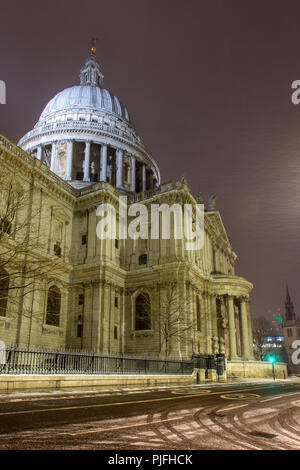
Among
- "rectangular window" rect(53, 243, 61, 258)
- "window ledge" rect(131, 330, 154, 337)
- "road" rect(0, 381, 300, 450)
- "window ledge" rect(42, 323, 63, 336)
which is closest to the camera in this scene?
"road" rect(0, 381, 300, 450)

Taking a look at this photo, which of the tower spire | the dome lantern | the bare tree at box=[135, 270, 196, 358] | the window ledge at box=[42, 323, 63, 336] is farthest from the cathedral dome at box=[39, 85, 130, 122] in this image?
the tower spire

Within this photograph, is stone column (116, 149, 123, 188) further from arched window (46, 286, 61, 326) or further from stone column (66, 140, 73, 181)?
arched window (46, 286, 61, 326)

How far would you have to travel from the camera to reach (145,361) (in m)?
23.0

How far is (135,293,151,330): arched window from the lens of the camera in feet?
123

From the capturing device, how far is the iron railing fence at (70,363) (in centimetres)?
1539

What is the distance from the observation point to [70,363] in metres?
17.8

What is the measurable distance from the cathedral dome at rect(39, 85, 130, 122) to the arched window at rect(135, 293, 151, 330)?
38301mm

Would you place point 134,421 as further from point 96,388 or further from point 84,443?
point 96,388

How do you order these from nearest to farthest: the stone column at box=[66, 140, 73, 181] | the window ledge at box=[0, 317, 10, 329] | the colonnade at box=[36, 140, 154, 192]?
the window ledge at box=[0, 317, 10, 329]
the stone column at box=[66, 140, 73, 181]
the colonnade at box=[36, 140, 154, 192]

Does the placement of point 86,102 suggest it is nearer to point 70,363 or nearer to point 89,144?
point 89,144

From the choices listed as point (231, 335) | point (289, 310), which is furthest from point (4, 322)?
point (289, 310)

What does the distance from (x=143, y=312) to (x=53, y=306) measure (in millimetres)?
9260

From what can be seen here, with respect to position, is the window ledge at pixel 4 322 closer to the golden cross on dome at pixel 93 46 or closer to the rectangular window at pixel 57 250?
the rectangular window at pixel 57 250

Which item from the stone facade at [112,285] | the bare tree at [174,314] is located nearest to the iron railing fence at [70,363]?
the bare tree at [174,314]
